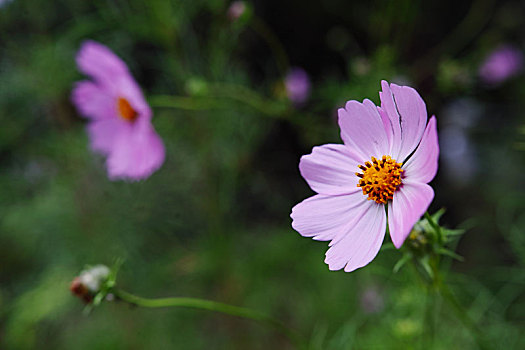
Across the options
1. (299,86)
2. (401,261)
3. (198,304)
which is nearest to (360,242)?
(401,261)

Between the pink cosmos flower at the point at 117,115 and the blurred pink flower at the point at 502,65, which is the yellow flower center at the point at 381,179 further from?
the blurred pink flower at the point at 502,65

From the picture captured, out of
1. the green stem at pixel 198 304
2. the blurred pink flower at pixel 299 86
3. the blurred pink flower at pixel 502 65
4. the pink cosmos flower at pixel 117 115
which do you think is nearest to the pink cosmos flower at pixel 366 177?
the green stem at pixel 198 304

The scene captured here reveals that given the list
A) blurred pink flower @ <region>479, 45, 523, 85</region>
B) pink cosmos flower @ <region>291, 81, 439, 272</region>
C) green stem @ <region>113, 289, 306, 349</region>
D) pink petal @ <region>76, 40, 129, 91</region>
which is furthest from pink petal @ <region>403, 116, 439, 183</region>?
blurred pink flower @ <region>479, 45, 523, 85</region>

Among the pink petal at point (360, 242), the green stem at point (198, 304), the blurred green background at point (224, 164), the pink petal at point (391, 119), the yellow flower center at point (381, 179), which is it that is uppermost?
the pink petal at point (391, 119)

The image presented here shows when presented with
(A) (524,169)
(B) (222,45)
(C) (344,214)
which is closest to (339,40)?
(B) (222,45)

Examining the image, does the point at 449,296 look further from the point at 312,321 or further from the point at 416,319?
the point at 312,321

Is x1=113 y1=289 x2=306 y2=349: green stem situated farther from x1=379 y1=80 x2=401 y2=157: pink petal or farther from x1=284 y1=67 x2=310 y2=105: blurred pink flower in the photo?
x1=284 y1=67 x2=310 y2=105: blurred pink flower
